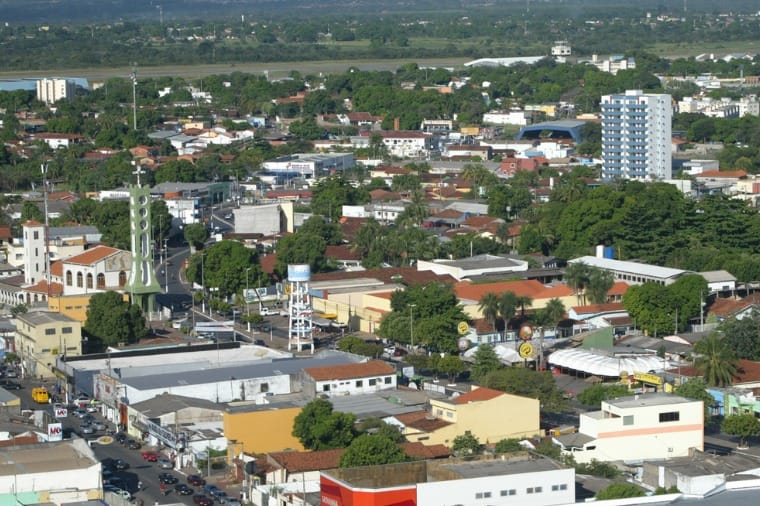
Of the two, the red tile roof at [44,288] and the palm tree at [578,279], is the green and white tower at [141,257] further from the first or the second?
the palm tree at [578,279]

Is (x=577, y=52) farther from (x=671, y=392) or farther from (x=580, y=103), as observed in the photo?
(x=671, y=392)

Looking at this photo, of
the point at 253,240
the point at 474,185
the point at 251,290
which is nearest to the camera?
the point at 251,290

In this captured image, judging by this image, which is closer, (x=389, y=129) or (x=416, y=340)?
(x=416, y=340)

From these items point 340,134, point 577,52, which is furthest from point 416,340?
point 577,52

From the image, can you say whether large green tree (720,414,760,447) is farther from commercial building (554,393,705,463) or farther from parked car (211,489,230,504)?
parked car (211,489,230,504)

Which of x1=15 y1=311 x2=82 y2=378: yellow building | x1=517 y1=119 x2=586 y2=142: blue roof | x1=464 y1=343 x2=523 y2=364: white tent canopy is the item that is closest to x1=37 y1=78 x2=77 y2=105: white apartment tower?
x1=517 y1=119 x2=586 y2=142: blue roof

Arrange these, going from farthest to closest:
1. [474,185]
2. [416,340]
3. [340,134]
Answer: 1. [340,134]
2. [474,185]
3. [416,340]

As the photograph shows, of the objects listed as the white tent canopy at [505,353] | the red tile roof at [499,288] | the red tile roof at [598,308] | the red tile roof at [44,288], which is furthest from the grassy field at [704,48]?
the white tent canopy at [505,353]

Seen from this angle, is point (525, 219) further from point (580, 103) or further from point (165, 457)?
point (580, 103)
